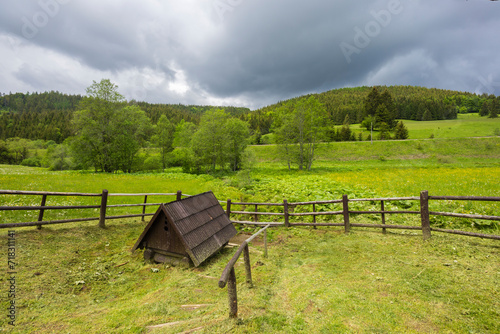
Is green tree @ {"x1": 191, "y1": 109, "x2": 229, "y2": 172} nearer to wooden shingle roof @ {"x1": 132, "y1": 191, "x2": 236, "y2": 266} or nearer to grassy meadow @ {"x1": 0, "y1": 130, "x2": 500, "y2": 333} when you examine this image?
grassy meadow @ {"x1": 0, "y1": 130, "x2": 500, "y2": 333}

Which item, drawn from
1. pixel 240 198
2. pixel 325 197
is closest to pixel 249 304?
pixel 325 197

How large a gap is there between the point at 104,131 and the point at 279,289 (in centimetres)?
4185

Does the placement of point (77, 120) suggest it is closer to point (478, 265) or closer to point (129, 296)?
point (129, 296)

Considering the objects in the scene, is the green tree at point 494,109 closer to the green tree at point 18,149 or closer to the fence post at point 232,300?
the fence post at point 232,300

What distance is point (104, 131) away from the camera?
118 ft

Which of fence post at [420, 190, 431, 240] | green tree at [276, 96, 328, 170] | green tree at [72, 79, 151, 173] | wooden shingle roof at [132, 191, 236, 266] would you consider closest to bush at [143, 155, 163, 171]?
green tree at [72, 79, 151, 173]

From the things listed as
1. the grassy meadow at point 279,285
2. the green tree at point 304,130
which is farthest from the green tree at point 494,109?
the grassy meadow at point 279,285

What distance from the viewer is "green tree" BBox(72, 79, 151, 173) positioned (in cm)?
3428

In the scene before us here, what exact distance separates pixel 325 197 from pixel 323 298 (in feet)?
35.6

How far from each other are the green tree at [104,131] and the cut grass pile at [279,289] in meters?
34.1

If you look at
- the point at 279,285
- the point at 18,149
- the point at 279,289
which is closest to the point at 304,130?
the point at 279,285

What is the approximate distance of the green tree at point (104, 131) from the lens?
3428 centimetres

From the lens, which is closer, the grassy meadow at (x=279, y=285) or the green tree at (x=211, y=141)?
the grassy meadow at (x=279, y=285)

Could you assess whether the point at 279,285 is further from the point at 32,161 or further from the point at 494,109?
the point at 494,109
